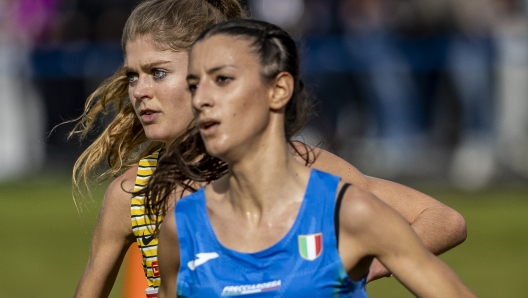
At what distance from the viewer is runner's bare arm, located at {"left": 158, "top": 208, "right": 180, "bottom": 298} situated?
10.7ft

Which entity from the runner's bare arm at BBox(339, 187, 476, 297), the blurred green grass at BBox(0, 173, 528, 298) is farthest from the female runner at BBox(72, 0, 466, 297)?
the blurred green grass at BBox(0, 173, 528, 298)

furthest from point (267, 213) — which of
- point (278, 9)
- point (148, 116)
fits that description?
point (278, 9)

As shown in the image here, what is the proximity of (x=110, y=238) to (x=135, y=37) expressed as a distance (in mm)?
786

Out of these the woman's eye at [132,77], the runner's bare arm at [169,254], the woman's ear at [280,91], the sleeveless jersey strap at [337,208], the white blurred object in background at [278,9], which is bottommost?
the white blurred object in background at [278,9]

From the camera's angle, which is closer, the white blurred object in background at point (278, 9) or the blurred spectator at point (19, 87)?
the white blurred object in background at point (278, 9)

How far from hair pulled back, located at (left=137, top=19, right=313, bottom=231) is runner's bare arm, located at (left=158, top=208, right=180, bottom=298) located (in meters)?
0.36

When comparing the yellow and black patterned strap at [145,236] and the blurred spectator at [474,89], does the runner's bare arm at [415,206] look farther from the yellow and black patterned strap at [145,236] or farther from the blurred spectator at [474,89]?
the blurred spectator at [474,89]

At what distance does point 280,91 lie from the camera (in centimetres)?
321

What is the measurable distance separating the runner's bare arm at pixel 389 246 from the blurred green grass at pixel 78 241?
4420mm

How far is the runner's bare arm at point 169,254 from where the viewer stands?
10.7 feet

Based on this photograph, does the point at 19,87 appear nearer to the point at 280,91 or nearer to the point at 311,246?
the point at 280,91

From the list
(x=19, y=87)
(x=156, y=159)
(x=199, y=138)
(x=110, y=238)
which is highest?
(x=199, y=138)

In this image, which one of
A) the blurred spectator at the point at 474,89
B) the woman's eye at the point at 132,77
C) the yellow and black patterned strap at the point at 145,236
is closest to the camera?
the yellow and black patterned strap at the point at 145,236

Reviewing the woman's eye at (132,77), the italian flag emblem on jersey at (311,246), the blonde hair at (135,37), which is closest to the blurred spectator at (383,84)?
the blonde hair at (135,37)
